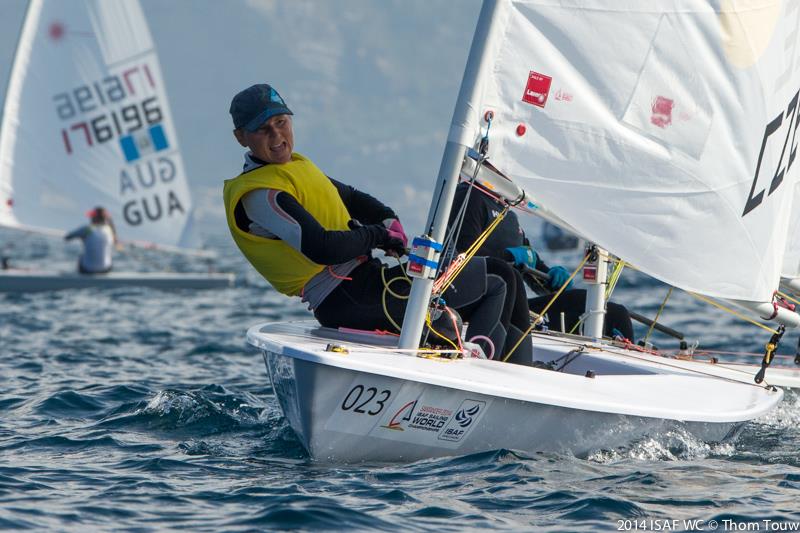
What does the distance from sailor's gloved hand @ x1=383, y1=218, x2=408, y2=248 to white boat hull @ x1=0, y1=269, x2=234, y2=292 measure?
11.6 meters

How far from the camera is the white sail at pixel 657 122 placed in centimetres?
485

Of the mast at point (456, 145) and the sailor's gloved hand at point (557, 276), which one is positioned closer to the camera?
the mast at point (456, 145)

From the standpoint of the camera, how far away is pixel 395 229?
16.1 ft

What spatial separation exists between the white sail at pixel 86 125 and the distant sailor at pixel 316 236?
12.4 meters

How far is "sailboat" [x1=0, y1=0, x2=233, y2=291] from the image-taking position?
16625mm

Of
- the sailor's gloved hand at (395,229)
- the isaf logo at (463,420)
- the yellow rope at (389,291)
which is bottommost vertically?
the isaf logo at (463,420)

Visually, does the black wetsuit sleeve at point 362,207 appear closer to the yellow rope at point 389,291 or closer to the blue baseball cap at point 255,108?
the yellow rope at point 389,291

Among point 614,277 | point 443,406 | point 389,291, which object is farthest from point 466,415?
point 614,277

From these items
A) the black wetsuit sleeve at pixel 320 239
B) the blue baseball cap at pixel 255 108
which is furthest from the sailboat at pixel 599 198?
the blue baseball cap at pixel 255 108

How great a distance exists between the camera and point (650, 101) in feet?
16.8

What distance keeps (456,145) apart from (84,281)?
40.0 feet

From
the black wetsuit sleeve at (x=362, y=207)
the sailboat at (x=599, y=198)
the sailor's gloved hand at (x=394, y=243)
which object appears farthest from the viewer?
the black wetsuit sleeve at (x=362, y=207)

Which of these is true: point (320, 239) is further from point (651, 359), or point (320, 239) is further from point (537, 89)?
point (651, 359)

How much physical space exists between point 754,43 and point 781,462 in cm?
192
